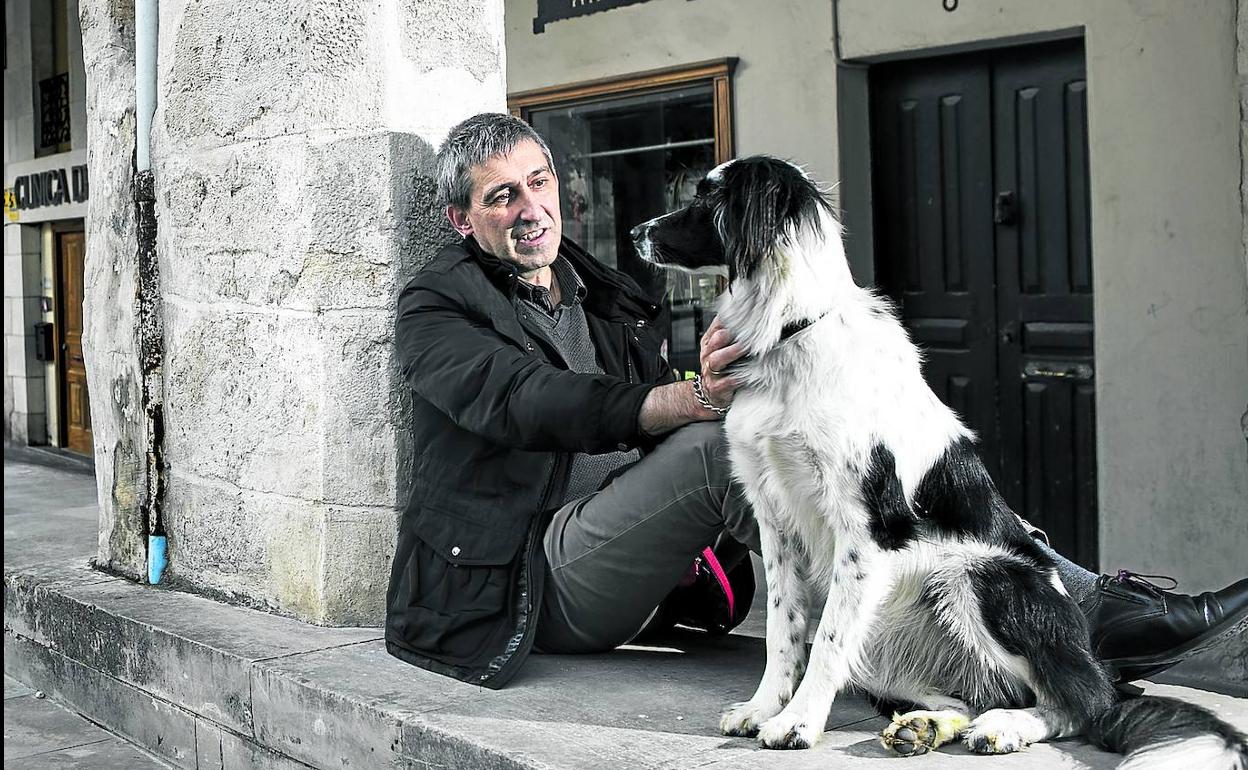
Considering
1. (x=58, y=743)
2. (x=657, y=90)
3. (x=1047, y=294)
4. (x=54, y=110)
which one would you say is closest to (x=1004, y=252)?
(x=1047, y=294)

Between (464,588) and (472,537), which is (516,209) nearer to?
(472,537)

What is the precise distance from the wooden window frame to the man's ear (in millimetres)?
3266

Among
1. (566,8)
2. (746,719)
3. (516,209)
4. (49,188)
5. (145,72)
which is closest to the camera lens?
(746,719)

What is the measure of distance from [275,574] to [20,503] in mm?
4089

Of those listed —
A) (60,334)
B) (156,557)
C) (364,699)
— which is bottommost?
(364,699)

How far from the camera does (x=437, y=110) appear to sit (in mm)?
3770

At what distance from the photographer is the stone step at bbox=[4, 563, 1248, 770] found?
8.77 feet

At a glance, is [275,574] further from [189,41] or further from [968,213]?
[968,213]

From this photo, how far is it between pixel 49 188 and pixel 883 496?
11.3 metres

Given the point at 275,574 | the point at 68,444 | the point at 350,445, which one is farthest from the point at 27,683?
the point at 68,444

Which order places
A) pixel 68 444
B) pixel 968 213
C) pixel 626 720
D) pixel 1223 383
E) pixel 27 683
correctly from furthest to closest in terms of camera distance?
1. pixel 68 444
2. pixel 968 213
3. pixel 1223 383
4. pixel 27 683
5. pixel 626 720

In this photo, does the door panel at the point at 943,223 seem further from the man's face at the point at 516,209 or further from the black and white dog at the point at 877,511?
the black and white dog at the point at 877,511

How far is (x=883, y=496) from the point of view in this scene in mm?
2537

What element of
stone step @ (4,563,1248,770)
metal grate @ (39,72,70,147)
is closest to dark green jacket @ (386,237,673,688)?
stone step @ (4,563,1248,770)
